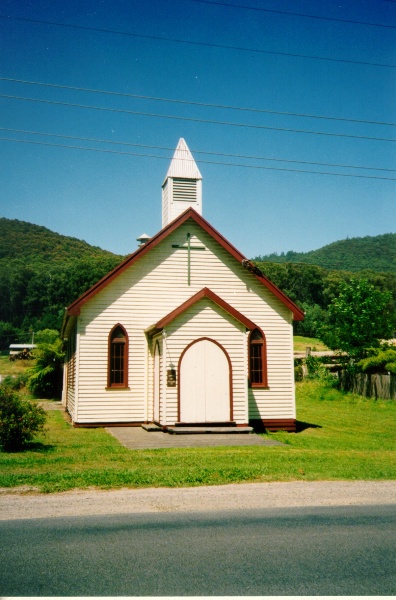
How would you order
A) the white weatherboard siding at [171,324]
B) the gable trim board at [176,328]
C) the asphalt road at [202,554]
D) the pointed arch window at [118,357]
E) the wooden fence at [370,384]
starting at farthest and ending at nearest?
1. the wooden fence at [370,384]
2. the pointed arch window at [118,357]
3. the white weatherboard siding at [171,324]
4. the gable trim board at [176,328]
5. the asphalt road at [202,554]

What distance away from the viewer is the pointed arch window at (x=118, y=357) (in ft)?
63.1

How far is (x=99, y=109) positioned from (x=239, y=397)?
10523 mm

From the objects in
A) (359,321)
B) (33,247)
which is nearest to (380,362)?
(359,321)

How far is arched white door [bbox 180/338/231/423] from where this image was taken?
17547mm

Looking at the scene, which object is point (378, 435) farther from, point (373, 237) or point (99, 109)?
point (373, 237)

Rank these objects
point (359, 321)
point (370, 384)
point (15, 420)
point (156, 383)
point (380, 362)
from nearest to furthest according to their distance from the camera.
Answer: point (15, 420) → point (156, 383) → point (370, 384) → point (380, 362) → point (359, 321)

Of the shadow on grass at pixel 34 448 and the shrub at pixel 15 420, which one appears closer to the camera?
the shrub at pixel 15 420

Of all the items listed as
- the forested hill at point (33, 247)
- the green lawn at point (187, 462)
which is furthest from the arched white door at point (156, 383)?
the forested hill at point (33, 247)

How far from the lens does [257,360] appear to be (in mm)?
20281

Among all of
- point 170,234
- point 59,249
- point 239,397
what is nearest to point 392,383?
point 239,397

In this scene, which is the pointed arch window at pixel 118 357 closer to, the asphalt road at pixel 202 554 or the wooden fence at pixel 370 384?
the asphalt road at pixel 202 554

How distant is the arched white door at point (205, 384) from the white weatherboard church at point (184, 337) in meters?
0.03

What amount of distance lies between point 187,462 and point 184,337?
6.57 meters

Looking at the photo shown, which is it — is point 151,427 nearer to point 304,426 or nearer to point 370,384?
point 304,426
